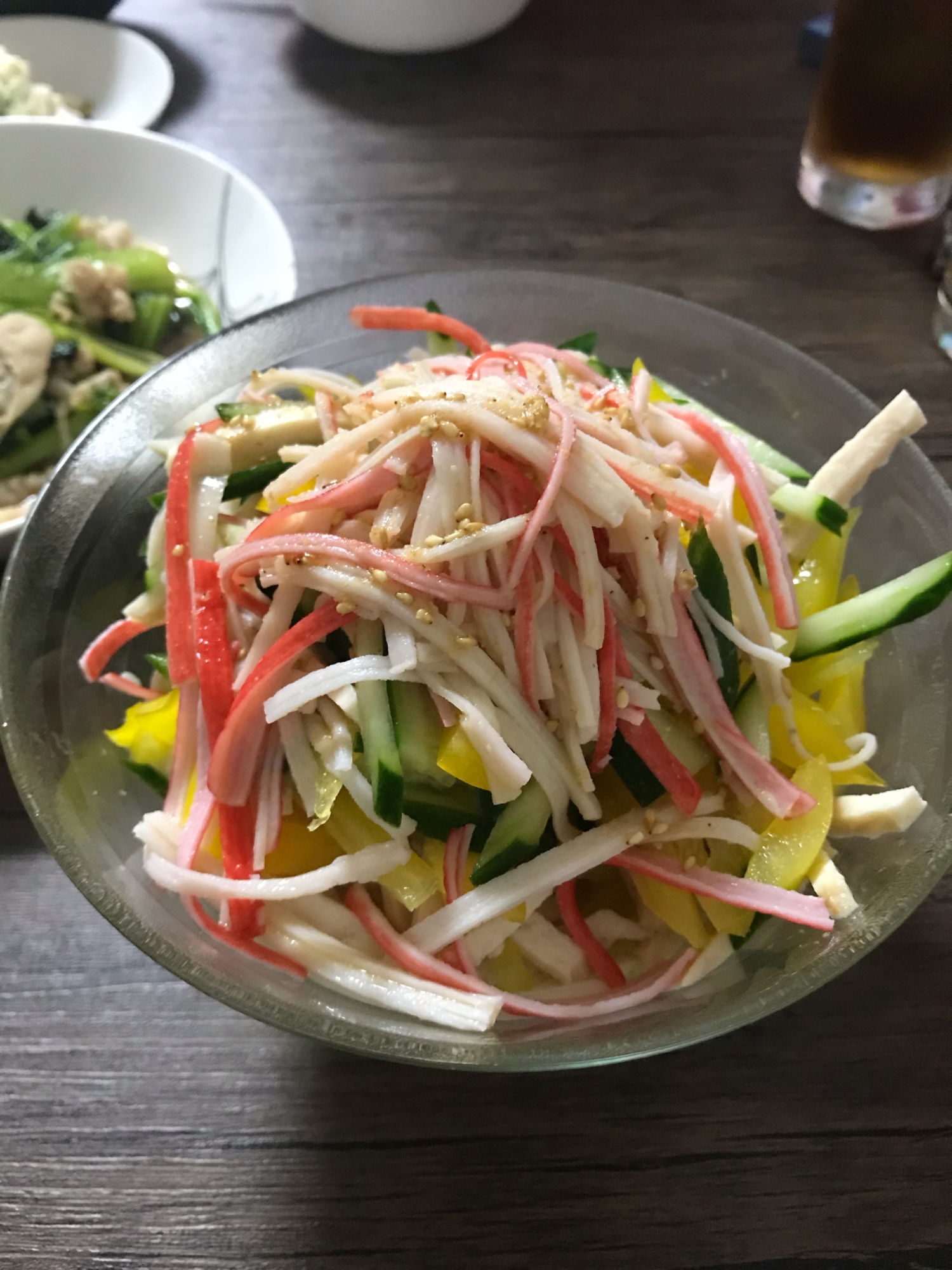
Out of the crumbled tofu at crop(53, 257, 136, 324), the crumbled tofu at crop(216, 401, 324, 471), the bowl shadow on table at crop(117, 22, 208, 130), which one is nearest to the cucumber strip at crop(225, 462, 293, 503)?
the crumbled tofu at crop(216, 401, 324, 471)

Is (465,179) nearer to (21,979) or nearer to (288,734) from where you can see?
(288,734)

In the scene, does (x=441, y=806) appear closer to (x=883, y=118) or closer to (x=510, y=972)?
(x=510, y=972)

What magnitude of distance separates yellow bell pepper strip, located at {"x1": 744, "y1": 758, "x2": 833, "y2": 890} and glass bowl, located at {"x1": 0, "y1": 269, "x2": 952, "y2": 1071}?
0.06 meters

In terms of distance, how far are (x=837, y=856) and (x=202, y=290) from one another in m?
1.62

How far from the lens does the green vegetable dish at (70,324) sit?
5.20 ft

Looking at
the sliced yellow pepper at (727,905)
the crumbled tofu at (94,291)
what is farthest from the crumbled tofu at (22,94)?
the sliced yellow pepper at (727,905)

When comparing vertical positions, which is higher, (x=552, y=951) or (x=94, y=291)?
(x=94, y=291)

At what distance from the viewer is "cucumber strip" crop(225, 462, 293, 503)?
3.62 ft

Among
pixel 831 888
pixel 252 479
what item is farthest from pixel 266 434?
pixel 831 888

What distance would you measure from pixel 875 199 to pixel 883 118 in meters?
0.17

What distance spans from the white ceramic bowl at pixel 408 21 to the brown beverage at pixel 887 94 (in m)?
0.93

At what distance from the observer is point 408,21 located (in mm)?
2338

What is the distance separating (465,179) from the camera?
2203 millimetres

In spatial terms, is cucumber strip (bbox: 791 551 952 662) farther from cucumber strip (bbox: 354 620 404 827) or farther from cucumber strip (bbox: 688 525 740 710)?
cucumber strip (bbox: 354 620 404 827)
